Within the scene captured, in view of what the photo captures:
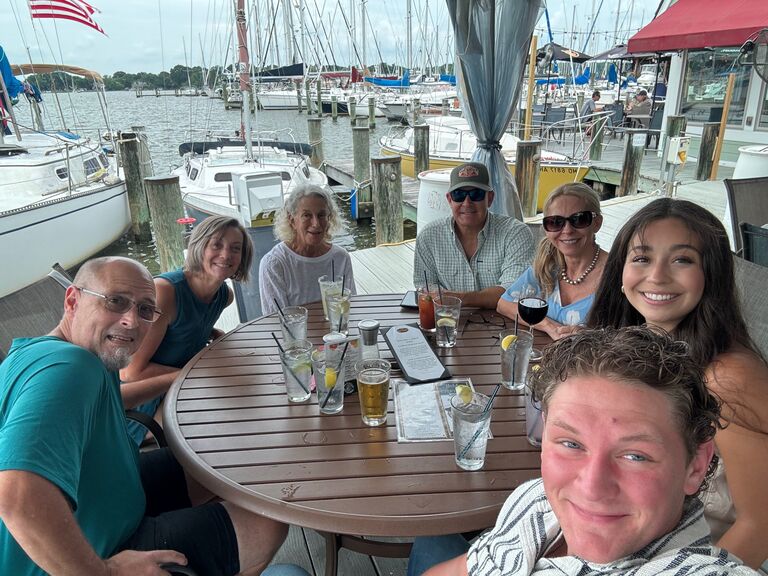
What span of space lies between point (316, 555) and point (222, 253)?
128cm

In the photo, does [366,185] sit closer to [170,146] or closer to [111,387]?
[111,387]

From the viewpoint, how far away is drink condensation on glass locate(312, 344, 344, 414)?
4.68ft

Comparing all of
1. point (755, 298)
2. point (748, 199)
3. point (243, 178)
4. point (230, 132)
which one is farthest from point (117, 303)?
point (230, 132)

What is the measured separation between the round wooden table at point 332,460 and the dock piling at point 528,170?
211 inches

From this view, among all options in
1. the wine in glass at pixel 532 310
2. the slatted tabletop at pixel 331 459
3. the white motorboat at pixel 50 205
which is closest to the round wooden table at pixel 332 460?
the slatted tabletop at pixel 331 459

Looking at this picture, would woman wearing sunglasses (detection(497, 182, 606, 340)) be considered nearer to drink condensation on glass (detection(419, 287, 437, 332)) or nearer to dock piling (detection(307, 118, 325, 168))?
drink condensation on glass (detection(419, 287, 437, 332))

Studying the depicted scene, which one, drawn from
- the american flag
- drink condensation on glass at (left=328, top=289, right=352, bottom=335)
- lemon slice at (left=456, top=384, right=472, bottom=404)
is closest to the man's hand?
lemon slice at (left=456, top=384, right=472, bottom=404)

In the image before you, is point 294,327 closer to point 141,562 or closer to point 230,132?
point 141,562

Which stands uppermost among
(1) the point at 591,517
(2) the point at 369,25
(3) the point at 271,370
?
(2) the point at 369,25

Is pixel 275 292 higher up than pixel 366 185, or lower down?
higher up

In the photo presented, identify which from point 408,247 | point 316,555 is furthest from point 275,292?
point 408,247

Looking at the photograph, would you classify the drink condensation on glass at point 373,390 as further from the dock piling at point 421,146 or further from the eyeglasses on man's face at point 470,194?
the dock piling at point 421,146

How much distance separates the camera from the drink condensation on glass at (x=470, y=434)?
1150 millimetres

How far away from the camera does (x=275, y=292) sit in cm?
248
